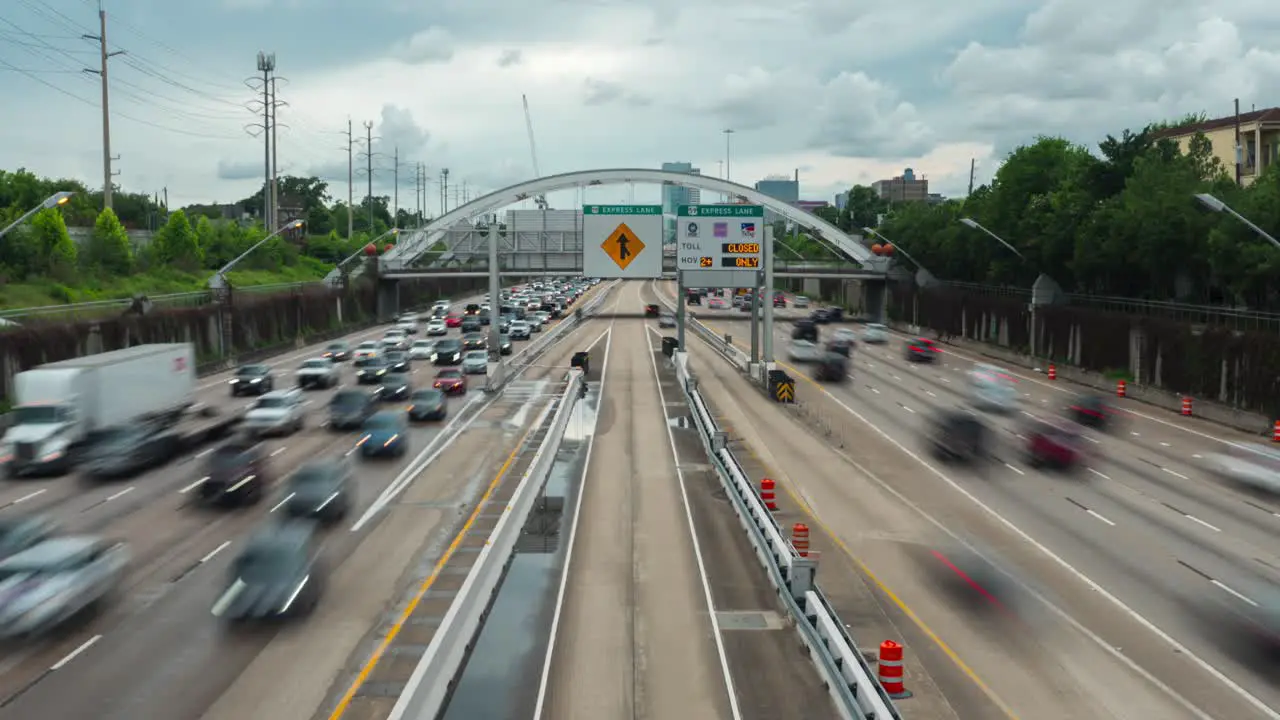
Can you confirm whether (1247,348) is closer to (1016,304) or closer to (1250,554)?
(1250,554)

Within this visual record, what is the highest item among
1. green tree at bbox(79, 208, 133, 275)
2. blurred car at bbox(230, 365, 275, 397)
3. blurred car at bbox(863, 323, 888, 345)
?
green tree at bbox(79, 208, 133, 275)

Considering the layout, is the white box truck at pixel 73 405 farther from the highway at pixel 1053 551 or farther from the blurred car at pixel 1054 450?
the blurred car at pixel 1054 450

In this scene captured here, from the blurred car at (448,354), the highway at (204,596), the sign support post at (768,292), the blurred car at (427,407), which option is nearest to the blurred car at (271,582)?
the highway at (204,596)

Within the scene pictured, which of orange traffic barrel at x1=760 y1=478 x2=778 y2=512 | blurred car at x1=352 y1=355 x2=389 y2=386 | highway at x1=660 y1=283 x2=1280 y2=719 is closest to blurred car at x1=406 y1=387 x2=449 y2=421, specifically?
blurred car at x1=352 y1=355 x2=389 y2=386

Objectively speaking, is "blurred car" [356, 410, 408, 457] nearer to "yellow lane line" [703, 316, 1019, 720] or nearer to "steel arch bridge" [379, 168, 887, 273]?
"yellow lane line" [703, 316, 1019, 720]

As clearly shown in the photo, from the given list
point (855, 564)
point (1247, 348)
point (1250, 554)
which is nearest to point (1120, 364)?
point (1247, 348)

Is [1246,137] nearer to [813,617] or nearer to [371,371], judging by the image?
[371,371]
